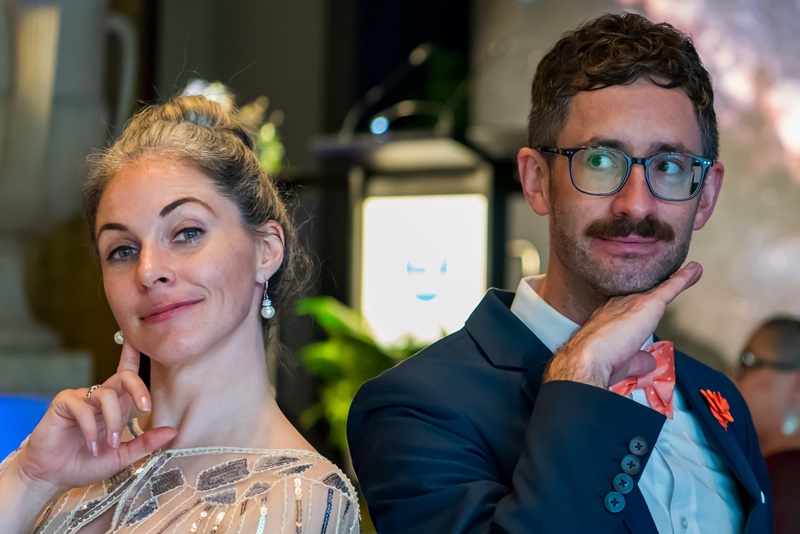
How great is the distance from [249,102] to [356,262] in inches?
51.1

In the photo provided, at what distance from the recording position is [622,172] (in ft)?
6.34

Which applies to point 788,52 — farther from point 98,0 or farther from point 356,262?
point 98,0

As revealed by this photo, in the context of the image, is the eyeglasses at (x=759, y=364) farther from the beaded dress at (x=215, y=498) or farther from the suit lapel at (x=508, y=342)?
the beaded dress at (x=215, y=498)

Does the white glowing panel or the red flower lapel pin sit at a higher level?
the white glowing panel

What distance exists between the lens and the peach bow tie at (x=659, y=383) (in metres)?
1.97

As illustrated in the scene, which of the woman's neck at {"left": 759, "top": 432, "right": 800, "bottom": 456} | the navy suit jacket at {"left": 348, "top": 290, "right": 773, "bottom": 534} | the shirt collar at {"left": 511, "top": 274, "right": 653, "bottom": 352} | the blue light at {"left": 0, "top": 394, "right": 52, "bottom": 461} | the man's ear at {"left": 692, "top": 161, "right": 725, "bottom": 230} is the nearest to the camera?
the navy suit jacket at {"left": 348, "top": 290, "right": 773, "bottom": 534}

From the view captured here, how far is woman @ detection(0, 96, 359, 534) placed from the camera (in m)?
1.84

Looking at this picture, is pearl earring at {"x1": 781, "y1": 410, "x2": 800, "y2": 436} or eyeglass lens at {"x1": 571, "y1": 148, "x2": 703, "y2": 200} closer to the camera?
eyeglass lens at {"x1": 571, "y1": 148, "x2": 703, "y2": 200}

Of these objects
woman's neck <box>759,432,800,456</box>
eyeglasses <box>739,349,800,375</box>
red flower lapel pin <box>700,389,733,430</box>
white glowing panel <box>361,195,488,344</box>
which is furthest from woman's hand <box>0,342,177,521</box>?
white glowing panel <box>361,195,488,344</box>

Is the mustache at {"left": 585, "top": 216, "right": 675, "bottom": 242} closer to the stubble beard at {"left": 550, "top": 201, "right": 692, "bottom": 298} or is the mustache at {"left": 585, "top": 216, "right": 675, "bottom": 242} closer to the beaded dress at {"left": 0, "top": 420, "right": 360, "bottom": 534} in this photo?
the stubble beard at {"left": 550, "top": 201, "right": 692, "bottom": 298}

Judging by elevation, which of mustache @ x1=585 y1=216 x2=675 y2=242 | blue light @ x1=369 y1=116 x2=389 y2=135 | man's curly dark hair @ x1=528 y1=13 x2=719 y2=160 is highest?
blue light @ x1=369 y1=116 x2=389 y2=135

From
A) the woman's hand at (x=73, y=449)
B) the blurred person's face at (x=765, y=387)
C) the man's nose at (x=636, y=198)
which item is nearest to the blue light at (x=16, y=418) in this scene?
the woman's hand at (x=73, y=449)

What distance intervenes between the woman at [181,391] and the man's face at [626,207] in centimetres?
57

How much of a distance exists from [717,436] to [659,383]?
0.17 metres
